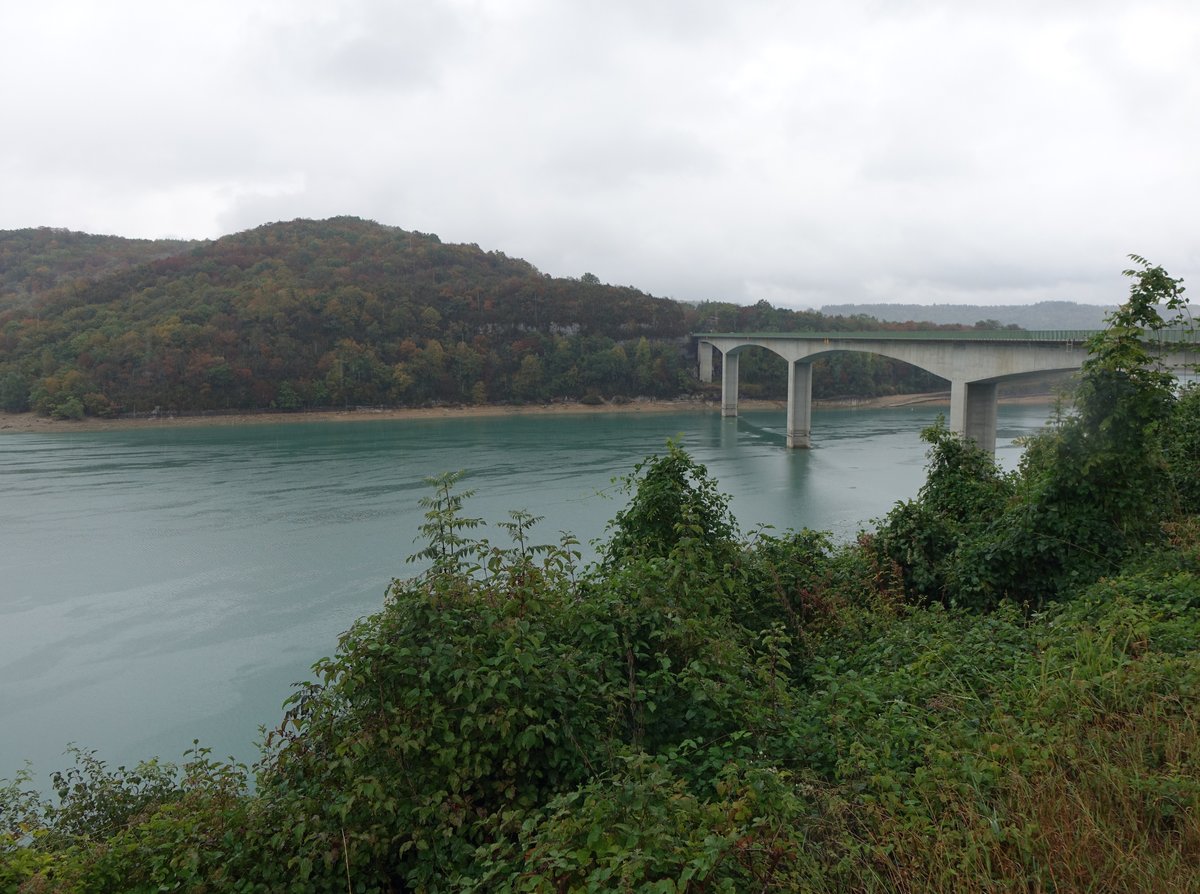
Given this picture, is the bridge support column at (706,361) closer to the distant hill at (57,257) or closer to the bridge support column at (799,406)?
the bridge support column at (799,406)

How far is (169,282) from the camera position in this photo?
214 feet

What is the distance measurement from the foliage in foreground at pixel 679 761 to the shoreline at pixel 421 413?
48589 millimetres

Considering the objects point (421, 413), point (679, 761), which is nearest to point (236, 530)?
point (679, 761)

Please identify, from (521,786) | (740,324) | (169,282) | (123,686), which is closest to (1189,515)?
(521,786)

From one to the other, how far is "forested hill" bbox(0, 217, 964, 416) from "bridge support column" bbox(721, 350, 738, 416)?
7239 mm

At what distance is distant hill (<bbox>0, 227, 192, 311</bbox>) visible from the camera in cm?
8238

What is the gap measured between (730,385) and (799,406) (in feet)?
53.4

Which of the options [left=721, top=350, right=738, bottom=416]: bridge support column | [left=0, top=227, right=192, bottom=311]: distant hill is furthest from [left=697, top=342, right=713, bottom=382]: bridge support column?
[left=0, top=227, right=192, bottom=311]: distant hill

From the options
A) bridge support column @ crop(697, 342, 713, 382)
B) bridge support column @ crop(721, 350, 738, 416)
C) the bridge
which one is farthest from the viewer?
bridge support column @ crop(697, 342, 713, 382)

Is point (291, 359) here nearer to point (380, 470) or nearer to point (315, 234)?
point (380, 470)

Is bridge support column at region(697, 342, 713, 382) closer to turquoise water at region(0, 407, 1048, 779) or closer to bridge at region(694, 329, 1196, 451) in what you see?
turquoise water at region(0, 407, 1048, 779)

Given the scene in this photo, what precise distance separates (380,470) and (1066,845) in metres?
30.4

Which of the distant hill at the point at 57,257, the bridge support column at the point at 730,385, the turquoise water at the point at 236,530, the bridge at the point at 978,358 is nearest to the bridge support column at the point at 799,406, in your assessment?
the bridge at the point at 978,358

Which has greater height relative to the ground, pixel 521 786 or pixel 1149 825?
pixel 1149 825
